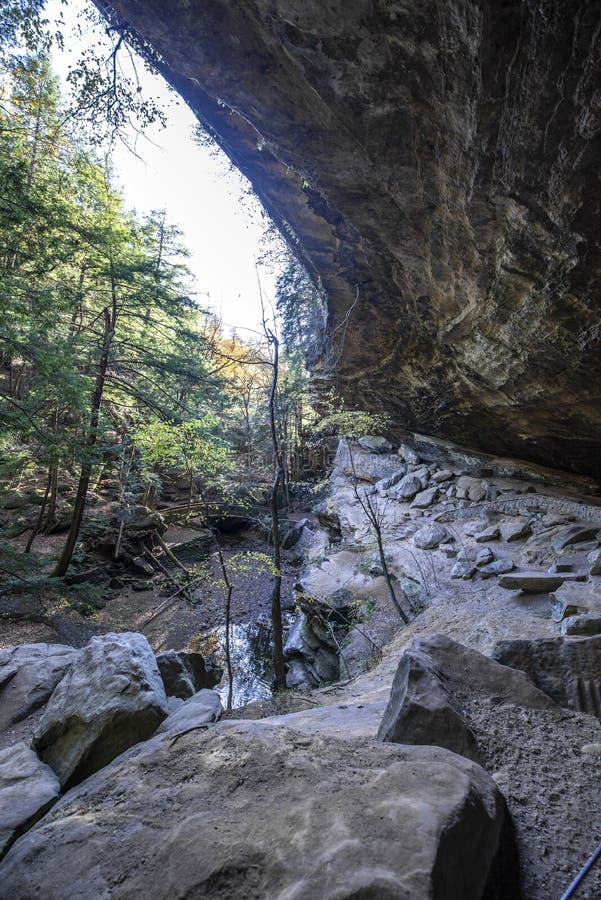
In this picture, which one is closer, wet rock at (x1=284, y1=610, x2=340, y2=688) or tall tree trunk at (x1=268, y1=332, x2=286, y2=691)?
tall tree trunk at (x1=268, y1=332, x2=286, y2=691)

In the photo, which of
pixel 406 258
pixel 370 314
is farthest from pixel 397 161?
pixel 370 314

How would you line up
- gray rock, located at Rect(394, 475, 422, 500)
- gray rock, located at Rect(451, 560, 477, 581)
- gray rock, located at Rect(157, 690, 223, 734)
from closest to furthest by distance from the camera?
gray rock, located at Rect(157, 690, 223, 734) → gray rock, located at Rect(451, 560, 477, 581) → gray rock, located at Rect(394, 475, 422, 500)

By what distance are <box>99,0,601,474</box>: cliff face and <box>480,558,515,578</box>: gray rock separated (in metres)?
3.01

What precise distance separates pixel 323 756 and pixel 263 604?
9807 millimetres

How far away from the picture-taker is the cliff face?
105 inches

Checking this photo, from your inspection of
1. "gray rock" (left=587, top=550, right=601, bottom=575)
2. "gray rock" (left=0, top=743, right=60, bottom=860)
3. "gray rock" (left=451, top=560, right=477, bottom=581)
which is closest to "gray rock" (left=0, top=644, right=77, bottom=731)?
"gray rock" (left=0, top=743, right=60, bottom=860)

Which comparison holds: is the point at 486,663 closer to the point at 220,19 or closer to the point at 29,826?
the point at 29,826

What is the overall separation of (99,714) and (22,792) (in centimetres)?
61

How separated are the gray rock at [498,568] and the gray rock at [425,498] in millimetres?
3833

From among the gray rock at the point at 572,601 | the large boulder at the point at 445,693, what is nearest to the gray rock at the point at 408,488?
the gray rock at the point at 572,601

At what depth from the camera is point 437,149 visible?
12.2ft

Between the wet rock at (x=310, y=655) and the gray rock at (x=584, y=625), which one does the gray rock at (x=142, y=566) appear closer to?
the wet rock at (x=310, y=655)

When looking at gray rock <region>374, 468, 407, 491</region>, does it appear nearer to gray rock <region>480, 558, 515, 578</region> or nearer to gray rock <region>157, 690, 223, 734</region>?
gray rock <region>480, 558, 515, 578</region>

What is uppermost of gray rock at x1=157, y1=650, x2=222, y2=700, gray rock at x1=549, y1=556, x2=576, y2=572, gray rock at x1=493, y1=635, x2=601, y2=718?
gray rock at x1=549, y1=556, x2=576, y2=572
